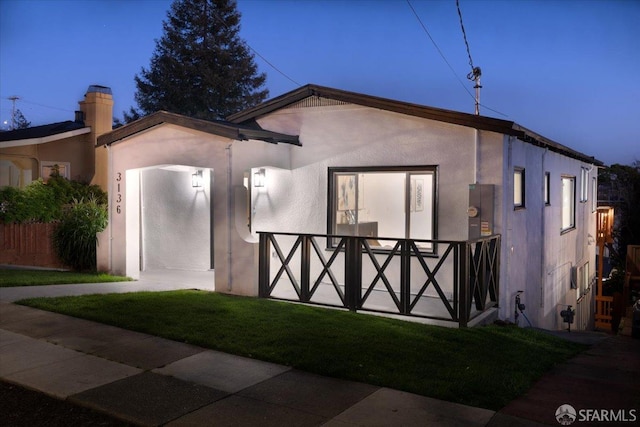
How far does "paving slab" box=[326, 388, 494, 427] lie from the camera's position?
15.7 ft

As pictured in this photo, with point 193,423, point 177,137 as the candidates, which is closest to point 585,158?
point 177,137

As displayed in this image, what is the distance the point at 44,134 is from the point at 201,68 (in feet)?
54.8

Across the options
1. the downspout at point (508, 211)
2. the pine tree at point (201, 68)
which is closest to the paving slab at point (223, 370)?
the downspout at point (508, 211)

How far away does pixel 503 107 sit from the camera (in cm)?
7975

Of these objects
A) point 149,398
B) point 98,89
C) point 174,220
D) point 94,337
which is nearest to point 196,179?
point 174,220

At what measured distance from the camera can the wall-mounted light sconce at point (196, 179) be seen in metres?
12.7

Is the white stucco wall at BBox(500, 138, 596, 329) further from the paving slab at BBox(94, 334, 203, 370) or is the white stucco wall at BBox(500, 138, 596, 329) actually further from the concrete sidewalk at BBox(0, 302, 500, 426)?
the paving slab at BBox(94, 334, 203, 370)

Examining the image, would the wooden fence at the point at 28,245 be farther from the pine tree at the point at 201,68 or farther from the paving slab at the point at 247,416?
the pine tree at the point at 201,68

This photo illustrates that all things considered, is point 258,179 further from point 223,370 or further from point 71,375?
point 71,375

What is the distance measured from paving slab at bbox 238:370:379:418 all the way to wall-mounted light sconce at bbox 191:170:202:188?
744 cm

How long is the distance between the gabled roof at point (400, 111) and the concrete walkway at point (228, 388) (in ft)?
11.8

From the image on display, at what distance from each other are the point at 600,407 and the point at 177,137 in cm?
806

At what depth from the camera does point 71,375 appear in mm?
5914

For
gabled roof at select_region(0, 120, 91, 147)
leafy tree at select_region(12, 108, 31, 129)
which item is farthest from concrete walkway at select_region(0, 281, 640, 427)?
leafy tree at select_region(12, 108, 31, 129)
